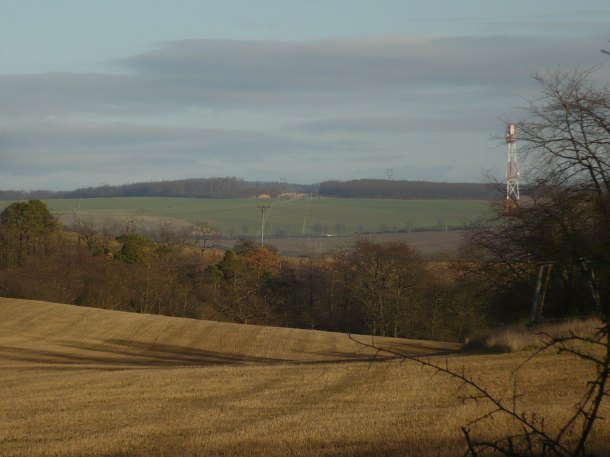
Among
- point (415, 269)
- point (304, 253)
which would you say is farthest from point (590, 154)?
point (304, 253)

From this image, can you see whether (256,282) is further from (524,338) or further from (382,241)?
(524,338)

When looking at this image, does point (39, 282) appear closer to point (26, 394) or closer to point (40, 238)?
point (40, 238)

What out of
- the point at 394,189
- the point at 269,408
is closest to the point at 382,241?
the point at 269,408

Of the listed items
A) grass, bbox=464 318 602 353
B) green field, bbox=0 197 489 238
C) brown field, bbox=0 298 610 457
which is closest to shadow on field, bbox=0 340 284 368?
brown field, bbox=0 298 610 457

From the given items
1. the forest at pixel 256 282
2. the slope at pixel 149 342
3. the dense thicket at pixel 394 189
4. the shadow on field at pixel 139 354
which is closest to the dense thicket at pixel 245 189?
the dense thicket at pixel 394 189

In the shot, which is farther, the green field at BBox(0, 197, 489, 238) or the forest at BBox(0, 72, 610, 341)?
the green field at BBox(0, 197, 489, 238)

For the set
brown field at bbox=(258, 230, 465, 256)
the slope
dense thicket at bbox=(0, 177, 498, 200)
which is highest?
dense thicket at bbox=(0, 177, 498, 200)

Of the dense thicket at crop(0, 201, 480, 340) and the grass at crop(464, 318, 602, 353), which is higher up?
the grass at crop(464, 318, 602, 353)

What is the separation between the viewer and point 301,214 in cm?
14250

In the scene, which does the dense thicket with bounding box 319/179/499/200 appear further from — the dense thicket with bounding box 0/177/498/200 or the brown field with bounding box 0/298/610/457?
the brown field with bounding box 0/298/610/457

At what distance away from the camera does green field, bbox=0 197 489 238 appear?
122125 mm

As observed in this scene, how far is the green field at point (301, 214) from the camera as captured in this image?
12212 centimetres

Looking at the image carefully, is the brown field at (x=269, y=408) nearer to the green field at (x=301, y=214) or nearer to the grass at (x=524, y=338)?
the grass at (x=524, y=338)

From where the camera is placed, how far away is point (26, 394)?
2020 cm
